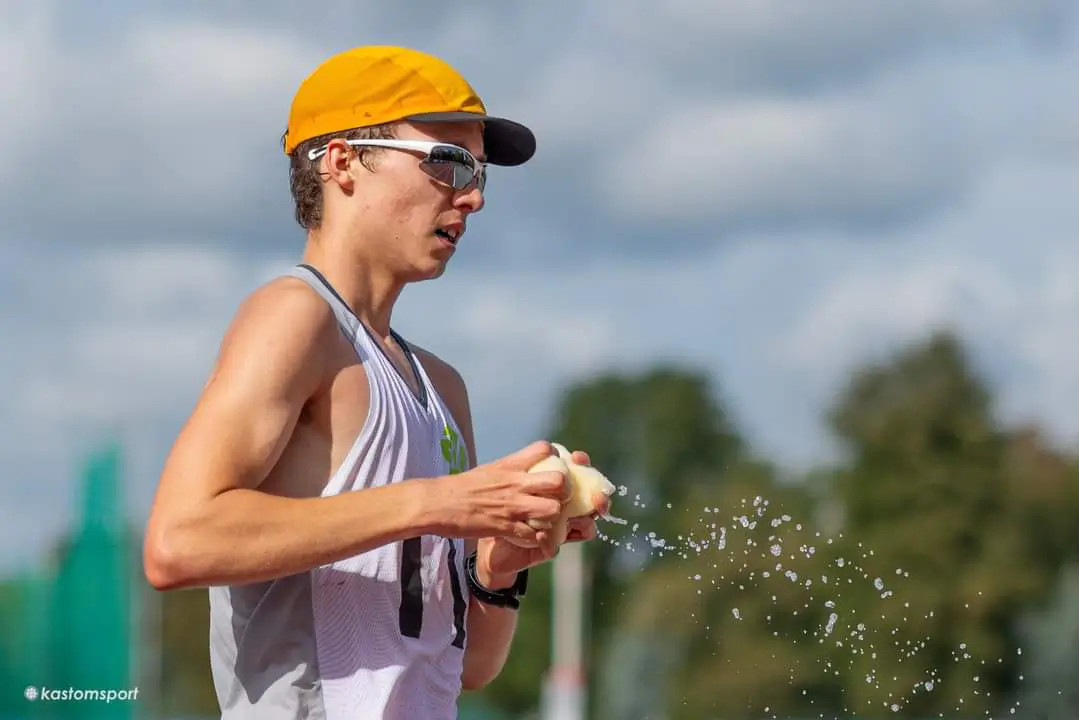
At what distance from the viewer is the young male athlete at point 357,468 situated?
318cm

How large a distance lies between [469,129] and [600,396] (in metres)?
59.2

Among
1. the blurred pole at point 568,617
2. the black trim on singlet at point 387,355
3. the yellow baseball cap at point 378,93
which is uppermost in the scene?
the blurred pole at point 568,617

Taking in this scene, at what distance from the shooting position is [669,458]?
200ft

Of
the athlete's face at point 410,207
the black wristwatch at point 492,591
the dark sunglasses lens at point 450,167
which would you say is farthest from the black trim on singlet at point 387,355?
the black wristwatch at point 492,591

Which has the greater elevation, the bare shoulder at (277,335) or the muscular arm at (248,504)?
the bare shoulder at (277,335)

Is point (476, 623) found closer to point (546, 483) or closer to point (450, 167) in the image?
point (546, 483)

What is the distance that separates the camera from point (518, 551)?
149 inches

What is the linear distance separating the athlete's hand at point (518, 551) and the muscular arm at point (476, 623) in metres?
0.08

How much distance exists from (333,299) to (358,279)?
141 mm

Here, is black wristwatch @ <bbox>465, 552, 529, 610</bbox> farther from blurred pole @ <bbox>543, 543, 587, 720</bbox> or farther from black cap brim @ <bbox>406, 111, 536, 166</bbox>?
blurred pole @ <bbox>543, 543, 587, 720</bbox>

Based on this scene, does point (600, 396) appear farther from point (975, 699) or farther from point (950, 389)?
point (975, 699)

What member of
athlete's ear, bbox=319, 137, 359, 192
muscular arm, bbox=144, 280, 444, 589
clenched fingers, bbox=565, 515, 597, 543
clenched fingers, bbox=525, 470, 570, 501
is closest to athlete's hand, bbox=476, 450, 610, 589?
clenched fingers, bbox=565, 515, 597, 543

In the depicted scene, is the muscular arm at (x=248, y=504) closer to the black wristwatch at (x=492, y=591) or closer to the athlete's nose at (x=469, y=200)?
the athlete's nose at (x=469, y=200)

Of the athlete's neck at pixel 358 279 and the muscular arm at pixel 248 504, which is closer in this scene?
the muscular arm at pixel 248 504
